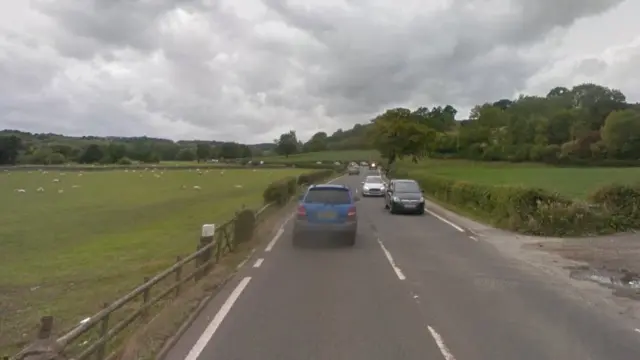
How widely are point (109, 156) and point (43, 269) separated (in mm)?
126715

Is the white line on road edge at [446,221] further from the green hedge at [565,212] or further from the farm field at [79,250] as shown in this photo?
the farm field at [79,250]

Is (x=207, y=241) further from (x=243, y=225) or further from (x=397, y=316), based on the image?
(x=397, y=316)

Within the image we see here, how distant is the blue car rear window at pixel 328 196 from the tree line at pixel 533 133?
5824 cm

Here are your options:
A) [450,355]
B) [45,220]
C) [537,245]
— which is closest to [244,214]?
[537,245]

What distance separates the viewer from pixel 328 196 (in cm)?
1645

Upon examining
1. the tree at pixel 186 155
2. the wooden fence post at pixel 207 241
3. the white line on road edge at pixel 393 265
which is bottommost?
the tree at pixel 186 155

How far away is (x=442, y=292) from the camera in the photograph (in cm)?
988

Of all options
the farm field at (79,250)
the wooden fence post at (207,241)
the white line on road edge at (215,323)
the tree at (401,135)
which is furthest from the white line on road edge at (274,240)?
the tree at (401,135)

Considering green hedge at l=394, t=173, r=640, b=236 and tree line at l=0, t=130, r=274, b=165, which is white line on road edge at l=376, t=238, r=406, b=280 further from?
tree line at l=0, t=130, r=274, b=165

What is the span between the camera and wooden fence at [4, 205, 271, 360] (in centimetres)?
435

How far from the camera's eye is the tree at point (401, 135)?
74125mm

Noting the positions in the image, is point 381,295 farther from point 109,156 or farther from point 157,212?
point 109,156

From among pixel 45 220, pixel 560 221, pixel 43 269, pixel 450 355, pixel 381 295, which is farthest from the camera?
pixel 45 220

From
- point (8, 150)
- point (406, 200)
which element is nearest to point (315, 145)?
point (8, 150)
